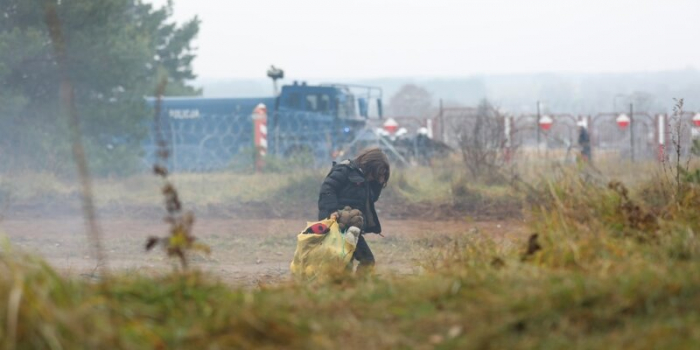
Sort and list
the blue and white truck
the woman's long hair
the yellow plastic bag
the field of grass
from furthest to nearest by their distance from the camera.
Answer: the blue and white truck
the woman's long hair
the yellow plastic bag
the field of grass

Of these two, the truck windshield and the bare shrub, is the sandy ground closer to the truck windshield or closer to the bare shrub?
the bare shrub

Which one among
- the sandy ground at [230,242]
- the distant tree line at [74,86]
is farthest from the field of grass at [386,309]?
the distant tree line at [74,86]

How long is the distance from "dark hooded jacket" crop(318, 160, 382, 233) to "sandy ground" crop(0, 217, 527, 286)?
1.20 meters

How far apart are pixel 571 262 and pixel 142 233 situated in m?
10.2

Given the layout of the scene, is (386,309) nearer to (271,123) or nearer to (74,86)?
(74,86)

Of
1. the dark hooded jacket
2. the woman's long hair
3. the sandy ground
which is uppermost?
the woman's long hair

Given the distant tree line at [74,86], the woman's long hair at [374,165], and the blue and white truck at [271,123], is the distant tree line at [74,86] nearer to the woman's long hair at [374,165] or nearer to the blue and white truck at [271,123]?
the blue and white truck at [271,123]

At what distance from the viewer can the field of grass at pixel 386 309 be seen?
3994 millimetres

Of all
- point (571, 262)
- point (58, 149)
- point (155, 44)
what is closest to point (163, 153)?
point (571, 262)

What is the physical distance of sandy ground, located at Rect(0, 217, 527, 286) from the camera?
1159 cm

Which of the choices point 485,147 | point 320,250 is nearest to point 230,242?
point 320,250

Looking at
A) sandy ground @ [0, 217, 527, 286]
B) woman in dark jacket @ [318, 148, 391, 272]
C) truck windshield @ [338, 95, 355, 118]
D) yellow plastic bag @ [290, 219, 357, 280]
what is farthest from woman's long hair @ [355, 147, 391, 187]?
truck windshield @ [338, 95, 355, 118]

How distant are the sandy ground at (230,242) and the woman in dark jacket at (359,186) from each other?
1.21m

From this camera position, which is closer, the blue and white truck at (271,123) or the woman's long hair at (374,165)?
the woman's long hair at (374,165)
